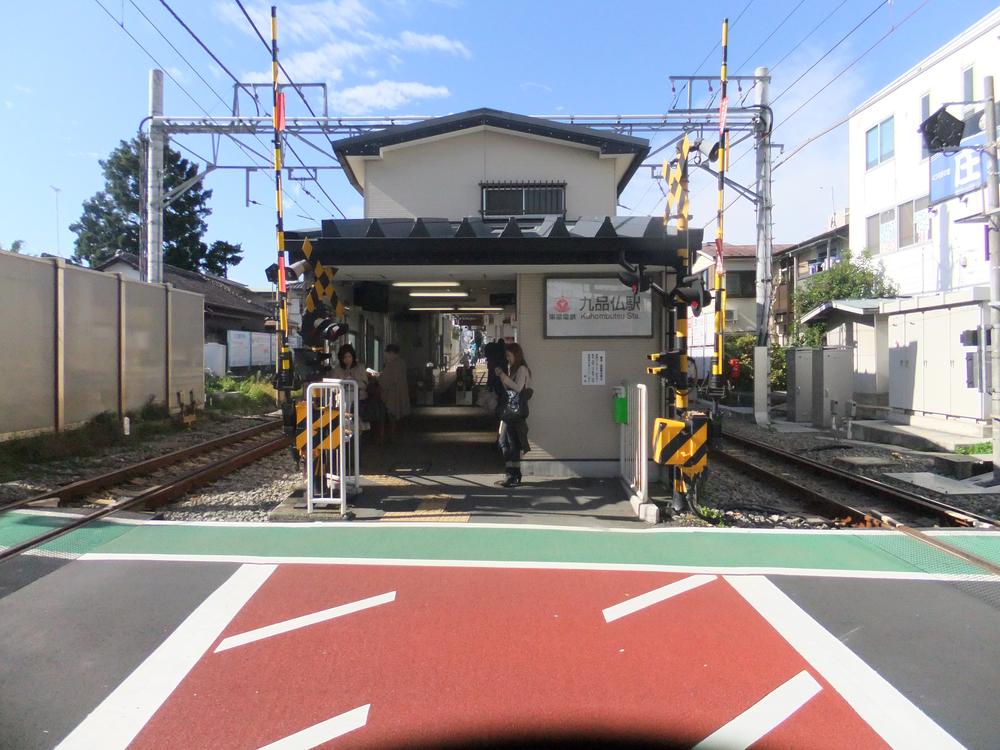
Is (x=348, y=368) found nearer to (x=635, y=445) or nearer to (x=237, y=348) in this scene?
(x=635, y=445)

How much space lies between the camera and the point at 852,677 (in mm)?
3742

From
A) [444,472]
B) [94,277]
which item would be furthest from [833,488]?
[94,277]

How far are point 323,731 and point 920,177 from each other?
2371cm

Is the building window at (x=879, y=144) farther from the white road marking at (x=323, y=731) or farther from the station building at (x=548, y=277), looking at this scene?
the white road marking at (x=323, y=731)

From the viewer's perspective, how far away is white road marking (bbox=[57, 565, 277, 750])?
3131 millimetres

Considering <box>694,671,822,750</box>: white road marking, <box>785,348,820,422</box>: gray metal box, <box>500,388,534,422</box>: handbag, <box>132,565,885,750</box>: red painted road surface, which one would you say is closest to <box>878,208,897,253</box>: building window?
<box>785,348,820,422</box>: gray metal box

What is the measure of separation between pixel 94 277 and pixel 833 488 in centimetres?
1300

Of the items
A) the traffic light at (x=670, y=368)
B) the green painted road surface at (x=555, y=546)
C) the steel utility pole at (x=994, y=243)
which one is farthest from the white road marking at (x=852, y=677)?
the steel utility pole at (x=994, y=243)

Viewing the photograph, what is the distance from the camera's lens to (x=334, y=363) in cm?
1035

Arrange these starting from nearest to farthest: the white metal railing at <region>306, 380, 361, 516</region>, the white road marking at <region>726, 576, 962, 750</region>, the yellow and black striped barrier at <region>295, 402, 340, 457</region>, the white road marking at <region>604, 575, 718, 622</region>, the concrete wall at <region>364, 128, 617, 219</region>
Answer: the white road marking at <region>726, 576, 962, 750</region> < the white road marking at <region>604, 575, 718, 622</region> < the white metal railing at <region>306, 380, 361, 516</region> < the yellow and black striped barrier at <region>295, 402, 340, 457</region> < the concrete wall at <region>364, 128, 617, 219</region>

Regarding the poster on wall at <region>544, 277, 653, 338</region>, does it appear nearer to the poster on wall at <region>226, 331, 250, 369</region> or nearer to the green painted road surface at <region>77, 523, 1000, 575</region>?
the green painted road surface at <region>77, 523, 1000, 575</region>

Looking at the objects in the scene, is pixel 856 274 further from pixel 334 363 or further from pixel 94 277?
pixel 94 277

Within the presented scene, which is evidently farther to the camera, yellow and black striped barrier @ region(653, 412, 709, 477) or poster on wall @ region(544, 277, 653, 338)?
poster on wall @ region(544, 277, 653, 338)

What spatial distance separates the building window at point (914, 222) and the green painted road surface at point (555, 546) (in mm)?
17838
